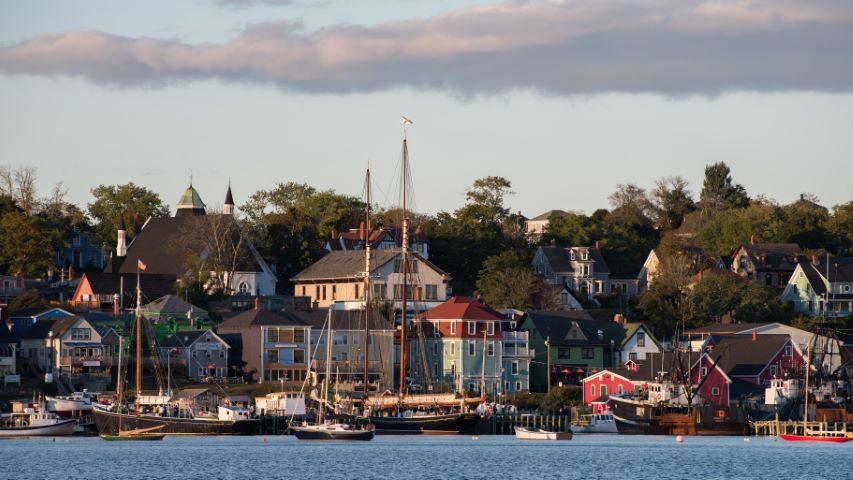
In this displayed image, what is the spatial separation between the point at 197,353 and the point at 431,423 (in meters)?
23.6

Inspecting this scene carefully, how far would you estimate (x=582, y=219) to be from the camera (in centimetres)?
18125

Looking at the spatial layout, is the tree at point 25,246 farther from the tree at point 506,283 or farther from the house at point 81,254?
the tree at point 506,283

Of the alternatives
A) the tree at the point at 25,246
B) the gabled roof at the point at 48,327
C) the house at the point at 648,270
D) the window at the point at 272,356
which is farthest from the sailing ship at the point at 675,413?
the tree at the point at 25,246

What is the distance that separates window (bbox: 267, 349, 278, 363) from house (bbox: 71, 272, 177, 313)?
16258mm

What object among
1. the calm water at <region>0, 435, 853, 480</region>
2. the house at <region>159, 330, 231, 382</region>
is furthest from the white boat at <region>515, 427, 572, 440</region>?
the house at <region>159, 330, 231, 382</region>

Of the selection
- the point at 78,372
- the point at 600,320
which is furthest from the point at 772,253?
the point at 78,372

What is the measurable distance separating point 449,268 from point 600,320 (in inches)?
706

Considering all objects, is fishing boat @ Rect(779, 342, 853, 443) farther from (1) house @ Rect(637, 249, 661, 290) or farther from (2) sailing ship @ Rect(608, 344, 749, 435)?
(1) house @ Rect(637, 249, 661, 290)

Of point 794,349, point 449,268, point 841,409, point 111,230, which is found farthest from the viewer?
point 111,230

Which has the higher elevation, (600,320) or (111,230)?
(111,230)

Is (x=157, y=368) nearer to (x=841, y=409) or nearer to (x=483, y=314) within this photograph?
(x=483, y=314)

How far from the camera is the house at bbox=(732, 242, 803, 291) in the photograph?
164 metres

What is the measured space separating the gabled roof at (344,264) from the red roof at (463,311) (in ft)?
35.6

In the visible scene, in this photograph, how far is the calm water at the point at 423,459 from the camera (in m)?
83.6
